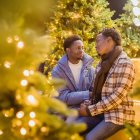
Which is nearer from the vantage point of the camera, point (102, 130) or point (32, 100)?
point (32, 100)

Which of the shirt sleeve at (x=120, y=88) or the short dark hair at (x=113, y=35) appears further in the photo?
the short dark hair at (x=113, y=35)

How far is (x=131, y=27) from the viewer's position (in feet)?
34.6

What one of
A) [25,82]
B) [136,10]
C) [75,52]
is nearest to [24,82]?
[25,82]

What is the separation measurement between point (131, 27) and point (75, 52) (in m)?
5.78

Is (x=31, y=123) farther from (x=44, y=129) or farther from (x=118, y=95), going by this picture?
(x=118, y=95)

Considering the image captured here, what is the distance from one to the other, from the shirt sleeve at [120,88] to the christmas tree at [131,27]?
532 cm

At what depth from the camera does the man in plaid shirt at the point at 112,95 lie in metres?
4.04

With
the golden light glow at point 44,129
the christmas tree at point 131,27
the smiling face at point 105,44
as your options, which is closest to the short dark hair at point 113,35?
the smiling face at point 105,44

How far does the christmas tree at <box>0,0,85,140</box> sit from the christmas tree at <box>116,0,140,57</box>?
23.9 feet

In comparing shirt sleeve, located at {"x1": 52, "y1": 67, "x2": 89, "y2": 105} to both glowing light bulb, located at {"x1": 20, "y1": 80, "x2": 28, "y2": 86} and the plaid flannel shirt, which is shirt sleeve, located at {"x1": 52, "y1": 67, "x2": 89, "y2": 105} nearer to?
the plaid flannel shirt

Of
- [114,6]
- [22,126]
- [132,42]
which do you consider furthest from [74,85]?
[114,6]

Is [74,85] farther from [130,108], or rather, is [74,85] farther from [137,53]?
[137,53]

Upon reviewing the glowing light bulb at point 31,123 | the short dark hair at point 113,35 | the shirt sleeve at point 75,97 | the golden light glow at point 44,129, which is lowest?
the shirt sleeve at point 75,97

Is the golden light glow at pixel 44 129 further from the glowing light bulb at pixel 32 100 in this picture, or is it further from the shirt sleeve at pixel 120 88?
the shirt sleeve at pixel 120 88
